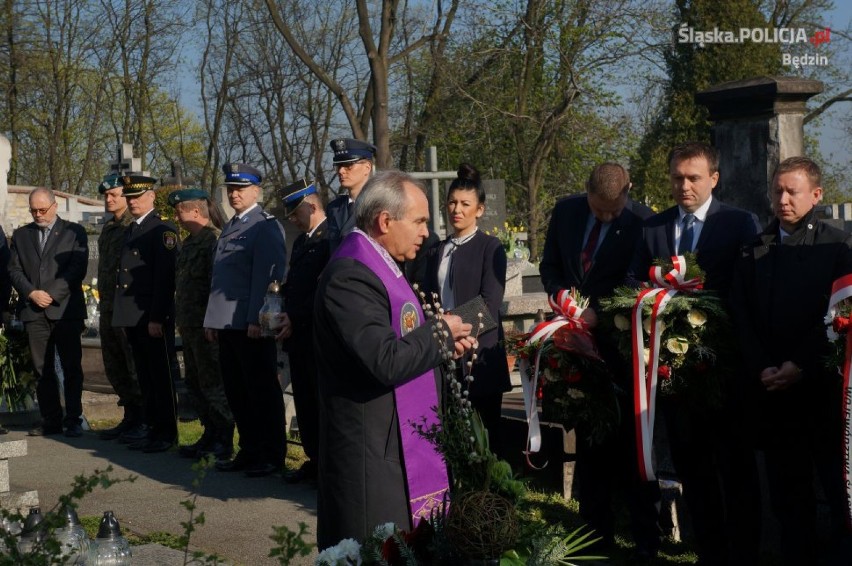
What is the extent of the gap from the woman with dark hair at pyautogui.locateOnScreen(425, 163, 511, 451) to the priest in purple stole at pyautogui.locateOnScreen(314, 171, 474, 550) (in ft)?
7.78

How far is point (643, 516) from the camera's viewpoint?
5891mm

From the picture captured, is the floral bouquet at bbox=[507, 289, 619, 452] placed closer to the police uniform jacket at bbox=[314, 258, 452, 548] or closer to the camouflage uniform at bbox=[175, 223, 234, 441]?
the police uniform jacket at bbox=[314, 258, 452, 548]

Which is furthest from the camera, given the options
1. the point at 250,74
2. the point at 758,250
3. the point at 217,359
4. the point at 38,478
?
the point at 250,74

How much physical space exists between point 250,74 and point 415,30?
7640mm

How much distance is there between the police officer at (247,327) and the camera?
8117 mm

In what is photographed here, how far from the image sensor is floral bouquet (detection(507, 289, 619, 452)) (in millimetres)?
5727

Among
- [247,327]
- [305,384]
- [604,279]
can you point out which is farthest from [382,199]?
[247,327]

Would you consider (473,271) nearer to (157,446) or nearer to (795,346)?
(795,346)

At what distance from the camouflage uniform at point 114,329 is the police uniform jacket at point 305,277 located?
2663 mm

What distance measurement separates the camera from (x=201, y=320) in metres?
8.67

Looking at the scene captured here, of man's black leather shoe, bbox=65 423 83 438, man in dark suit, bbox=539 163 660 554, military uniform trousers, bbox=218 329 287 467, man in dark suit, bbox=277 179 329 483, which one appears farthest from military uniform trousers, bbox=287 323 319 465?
man's black leather shoe, bbox=65 423 83 438

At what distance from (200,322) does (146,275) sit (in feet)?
3.24

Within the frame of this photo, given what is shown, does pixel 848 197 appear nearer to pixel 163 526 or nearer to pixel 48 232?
pixel 48 232

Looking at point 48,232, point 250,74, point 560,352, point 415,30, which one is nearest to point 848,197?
point 415,30
